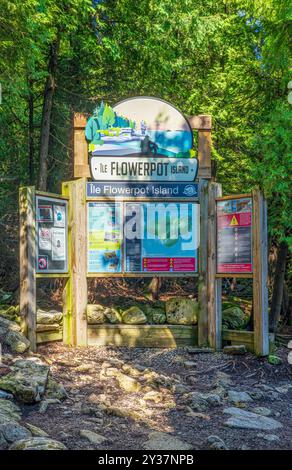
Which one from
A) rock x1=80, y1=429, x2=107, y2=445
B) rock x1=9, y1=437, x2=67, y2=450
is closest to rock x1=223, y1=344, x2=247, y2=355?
rock x1=80, y1=429, x2=107, y2=445

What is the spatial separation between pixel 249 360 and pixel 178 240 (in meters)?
2.09

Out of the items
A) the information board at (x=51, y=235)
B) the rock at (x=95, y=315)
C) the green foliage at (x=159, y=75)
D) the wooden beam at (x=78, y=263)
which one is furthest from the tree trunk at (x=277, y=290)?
the information board at (x=51, y=235)

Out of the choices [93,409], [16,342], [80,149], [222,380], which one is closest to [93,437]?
[93,409]

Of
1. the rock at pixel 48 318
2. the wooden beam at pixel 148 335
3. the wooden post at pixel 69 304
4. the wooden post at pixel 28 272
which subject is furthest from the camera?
the wooden beam at pixel 148 335

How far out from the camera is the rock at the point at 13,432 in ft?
12.9

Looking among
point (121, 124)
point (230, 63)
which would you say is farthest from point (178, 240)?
point (230, 63)

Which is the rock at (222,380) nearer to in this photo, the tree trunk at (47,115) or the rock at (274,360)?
the rock at (274,360)

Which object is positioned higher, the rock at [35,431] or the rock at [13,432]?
the rock at [13,432]

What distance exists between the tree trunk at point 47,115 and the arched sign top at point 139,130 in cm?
310

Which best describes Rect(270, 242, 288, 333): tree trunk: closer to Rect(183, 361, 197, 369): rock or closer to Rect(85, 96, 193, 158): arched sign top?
Rect(85, 96, 193, 158): arched sign top

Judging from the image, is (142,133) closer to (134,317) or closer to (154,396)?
(134,317)

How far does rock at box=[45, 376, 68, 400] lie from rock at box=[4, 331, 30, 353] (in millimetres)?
1360

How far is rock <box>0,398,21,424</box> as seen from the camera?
429 centimetres

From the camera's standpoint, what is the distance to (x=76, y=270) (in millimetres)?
7984
